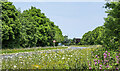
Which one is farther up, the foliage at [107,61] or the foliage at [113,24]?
the foliage at [113,24]

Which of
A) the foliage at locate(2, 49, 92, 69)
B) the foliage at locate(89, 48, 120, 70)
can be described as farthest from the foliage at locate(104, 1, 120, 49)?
the foliage at locate(2, 49, 92, 69)

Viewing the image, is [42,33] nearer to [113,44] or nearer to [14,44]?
[14,44]

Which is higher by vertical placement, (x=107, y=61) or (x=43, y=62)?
(x=43, y=62)

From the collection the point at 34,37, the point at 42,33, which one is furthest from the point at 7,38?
the point at 42,33

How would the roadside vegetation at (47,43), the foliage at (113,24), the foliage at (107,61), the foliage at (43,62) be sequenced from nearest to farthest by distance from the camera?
the foliage at (43,62)
the roadside vegetation at (47,43)
the foliage at (107,61)
the foliage at (113,24)

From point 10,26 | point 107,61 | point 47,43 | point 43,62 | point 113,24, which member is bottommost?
point 47,43

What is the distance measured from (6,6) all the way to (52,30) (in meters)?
22.1

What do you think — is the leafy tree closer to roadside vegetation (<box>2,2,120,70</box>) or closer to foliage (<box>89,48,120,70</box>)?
roadside vegetation (<box>2,2,120,70</box>)

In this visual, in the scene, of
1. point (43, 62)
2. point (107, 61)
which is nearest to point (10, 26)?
point (43, 62)

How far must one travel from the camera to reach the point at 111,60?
1146 cm

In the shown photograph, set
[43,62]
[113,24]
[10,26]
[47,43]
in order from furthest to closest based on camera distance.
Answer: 1. [47,43]
2. [10,26]
3. [113,24]
4. [43,62]

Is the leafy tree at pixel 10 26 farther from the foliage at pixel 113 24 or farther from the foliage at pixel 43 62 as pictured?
the foliage at pixel 113 24

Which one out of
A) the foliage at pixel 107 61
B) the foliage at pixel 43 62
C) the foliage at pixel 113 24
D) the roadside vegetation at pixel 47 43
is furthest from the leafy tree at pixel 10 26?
the foliage at pixel 107 61

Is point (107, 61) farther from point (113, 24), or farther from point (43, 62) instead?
point (43, 62)
